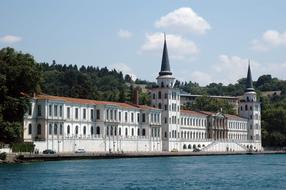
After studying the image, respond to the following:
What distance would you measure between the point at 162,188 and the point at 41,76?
134ft

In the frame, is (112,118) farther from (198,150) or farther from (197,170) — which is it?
(197,170)

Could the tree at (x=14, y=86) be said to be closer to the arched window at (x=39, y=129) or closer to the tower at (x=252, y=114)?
the arched window at (x=39, y=129)

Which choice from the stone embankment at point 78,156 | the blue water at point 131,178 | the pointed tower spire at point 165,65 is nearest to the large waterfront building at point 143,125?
the pointed tower spire at point 165,65

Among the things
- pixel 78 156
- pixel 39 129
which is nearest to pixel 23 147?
pixel 78 156

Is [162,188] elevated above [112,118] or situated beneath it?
situated beneath

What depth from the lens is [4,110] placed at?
88125 mm

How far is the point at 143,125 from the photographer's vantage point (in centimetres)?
12675

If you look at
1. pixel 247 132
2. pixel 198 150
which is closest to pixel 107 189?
pixel 198 150

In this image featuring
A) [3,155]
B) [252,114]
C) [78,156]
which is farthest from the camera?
[252,114]

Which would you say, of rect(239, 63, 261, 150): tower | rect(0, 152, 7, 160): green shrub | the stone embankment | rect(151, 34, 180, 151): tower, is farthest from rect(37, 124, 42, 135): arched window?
rect(239, 63, 261, 150): tower

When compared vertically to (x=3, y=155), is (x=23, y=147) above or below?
above

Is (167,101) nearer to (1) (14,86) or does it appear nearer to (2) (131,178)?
(1) (14,86)

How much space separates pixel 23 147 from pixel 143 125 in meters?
36.2

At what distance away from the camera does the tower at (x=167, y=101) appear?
133 metres
